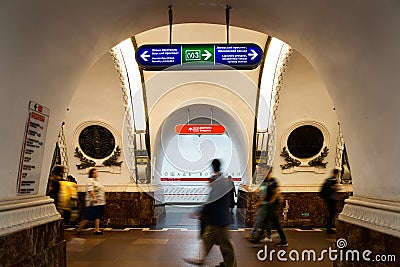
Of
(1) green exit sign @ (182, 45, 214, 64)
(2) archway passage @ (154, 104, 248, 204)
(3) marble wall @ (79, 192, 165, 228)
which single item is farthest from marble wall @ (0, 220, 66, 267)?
(2) archway passage @ (154, 104, 248, 204)

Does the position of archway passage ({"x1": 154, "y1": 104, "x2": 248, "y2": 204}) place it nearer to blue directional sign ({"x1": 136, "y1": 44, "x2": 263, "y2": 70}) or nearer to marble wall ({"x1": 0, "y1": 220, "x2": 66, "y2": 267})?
blue directional sign ({"x1": 136, "y1": 44, "x2": 263, "y2": 70})

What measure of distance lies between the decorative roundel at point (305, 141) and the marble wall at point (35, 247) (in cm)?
683

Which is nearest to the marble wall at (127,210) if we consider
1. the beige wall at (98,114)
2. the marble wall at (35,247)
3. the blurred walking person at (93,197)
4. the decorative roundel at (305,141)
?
the beige wall at (98,114)

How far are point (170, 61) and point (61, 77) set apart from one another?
5.74 feet

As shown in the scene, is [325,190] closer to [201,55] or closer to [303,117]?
[303,117]

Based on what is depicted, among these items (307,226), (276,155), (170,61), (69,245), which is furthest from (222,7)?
(307,226)

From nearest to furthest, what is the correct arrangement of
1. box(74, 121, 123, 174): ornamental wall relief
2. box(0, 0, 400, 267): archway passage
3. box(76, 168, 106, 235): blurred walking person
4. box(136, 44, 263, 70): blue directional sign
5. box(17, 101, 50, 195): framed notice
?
box(0, 0, 400, 267): archway passage, box(17, 101, 50, 195): framed notice, box(136, 44, 263, 70): blue directional sign, box(76, 168, 106, 235): blurred walking person, box(74, 121, 123, 174): ornamental wall relief

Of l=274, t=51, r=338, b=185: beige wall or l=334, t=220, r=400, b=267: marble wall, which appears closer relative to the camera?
l=334, t=220, r=400, b=267: marble wall

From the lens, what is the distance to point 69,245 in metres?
7.64

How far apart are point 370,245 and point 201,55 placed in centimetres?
330

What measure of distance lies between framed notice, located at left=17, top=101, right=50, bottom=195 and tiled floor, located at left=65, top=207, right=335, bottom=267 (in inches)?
90.1

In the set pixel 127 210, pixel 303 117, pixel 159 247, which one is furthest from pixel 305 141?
pixel 127 210

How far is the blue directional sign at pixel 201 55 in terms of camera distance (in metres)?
5.75

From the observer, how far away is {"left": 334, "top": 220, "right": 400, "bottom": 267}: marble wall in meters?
3.34
